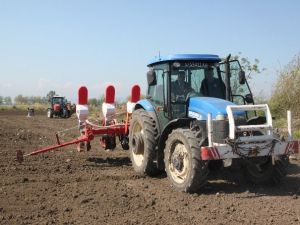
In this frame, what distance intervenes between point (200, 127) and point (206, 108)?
0.43 m

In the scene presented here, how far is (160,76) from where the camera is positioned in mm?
8383

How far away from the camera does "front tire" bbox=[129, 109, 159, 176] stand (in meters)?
8.16

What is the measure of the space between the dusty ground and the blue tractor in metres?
0.31

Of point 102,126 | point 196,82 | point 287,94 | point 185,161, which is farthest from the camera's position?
point 287,94

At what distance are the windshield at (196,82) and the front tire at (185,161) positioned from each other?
95cm

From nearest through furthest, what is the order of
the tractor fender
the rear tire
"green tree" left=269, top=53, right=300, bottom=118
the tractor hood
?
the tractor hood, the rear tire, the tractor fender, "green tree" left=269, top=53, right=300, bottom=118

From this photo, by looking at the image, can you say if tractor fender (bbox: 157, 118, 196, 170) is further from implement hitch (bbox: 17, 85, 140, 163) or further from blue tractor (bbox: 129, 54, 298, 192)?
implement hitch (bbox: 17, 85, 140, 163)

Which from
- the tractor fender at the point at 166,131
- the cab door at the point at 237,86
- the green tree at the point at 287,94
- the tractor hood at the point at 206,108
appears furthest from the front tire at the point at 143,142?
the green tree at the point at 287,94

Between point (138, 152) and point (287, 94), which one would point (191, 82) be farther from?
point (287, 94)

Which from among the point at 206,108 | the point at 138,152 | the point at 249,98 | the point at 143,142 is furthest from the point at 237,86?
the point at 138,152

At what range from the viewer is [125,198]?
22.3 ft

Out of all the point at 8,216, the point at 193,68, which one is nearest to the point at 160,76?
the point at 193,68

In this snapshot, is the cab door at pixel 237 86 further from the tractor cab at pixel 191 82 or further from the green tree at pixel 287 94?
the green tree at pixel 287 94

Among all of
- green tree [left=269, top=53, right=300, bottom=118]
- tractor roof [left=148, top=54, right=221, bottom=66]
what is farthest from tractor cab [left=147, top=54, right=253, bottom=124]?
green tree [left=269, top=53, right=300, bottom=118]
